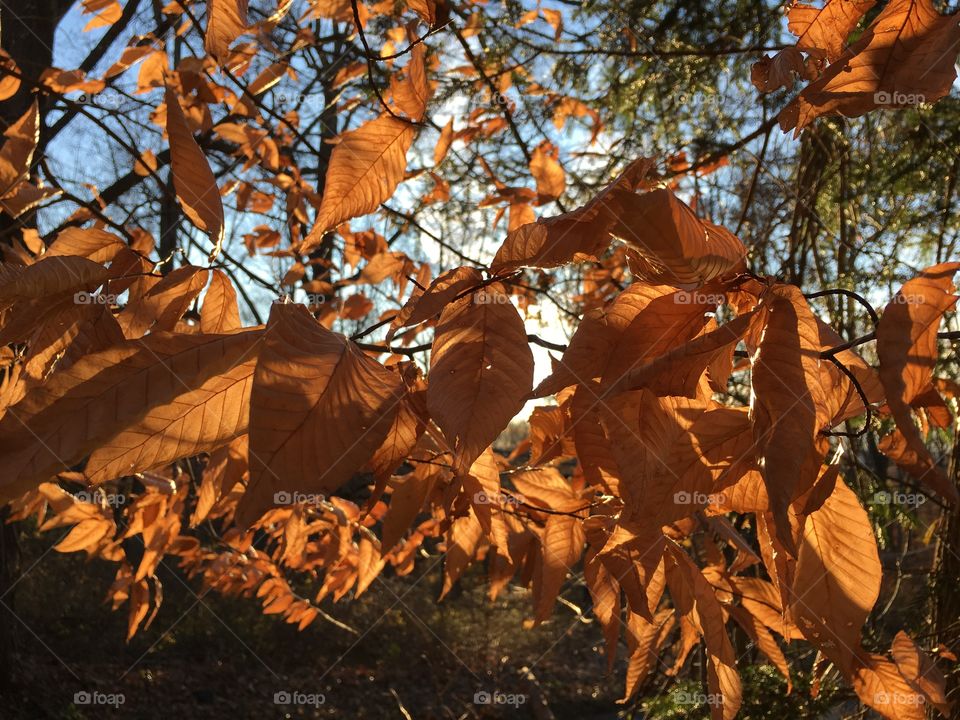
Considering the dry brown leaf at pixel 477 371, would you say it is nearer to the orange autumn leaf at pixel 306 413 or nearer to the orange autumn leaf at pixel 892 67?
the orange autumn leaf at pixel 306 413

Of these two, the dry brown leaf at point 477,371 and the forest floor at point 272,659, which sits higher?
the dry brown leaf at point 477,371

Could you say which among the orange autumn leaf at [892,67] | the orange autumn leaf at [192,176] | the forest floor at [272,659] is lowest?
the forest floor at [272,659]

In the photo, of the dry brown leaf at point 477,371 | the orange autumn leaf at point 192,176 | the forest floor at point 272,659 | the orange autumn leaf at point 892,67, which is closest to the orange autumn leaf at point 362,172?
the orange autumn leaf at point 192,176

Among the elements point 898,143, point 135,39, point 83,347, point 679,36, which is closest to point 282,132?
point 135,39

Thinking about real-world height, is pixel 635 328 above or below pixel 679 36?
below

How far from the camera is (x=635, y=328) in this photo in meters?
0.40

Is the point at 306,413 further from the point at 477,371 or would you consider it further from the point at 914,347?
the point at 914,347

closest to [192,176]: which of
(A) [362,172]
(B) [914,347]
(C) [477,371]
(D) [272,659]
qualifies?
(A) [362,172]

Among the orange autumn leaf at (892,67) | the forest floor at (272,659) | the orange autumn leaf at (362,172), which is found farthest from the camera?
the forest floor at (272,659)

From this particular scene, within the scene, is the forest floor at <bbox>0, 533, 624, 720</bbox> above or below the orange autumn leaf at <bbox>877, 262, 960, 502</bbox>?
below

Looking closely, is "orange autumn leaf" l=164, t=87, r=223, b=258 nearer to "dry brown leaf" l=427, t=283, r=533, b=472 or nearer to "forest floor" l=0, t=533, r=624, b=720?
"dry brown leaf" l=427, t=283, r=533, b=472

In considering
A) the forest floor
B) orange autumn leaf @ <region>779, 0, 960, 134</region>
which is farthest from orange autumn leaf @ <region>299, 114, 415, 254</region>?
the forest floor

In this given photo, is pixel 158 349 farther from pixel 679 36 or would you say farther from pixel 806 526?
pixel 679 36

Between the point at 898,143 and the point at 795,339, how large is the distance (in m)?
2.82
